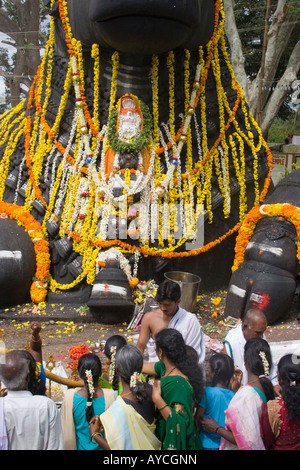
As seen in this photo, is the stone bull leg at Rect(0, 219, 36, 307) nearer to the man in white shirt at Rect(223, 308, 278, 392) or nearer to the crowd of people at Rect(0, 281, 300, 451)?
the man in white shirt at Rect(223, 308, 278, 392)

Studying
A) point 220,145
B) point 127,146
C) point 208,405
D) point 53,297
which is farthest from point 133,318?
point 208,405

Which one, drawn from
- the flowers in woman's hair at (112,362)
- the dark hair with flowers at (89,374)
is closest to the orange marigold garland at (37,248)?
the flowers in woman's hair at (112,362)

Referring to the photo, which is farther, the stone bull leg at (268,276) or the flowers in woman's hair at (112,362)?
the stone bull leg at (268,276)

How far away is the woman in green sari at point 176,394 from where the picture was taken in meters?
2.91

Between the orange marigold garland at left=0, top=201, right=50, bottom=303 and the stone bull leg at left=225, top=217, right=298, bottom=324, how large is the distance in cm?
190

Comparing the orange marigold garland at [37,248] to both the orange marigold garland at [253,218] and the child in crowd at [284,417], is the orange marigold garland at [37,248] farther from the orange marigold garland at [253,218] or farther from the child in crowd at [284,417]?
the child in crowd at [284,417]

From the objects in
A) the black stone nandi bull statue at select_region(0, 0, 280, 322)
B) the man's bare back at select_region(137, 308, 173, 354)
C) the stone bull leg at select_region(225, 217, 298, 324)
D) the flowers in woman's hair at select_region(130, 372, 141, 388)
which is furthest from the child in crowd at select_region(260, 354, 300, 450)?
the black stone nandi bull statue at select_region(0, 0, 280, 322)

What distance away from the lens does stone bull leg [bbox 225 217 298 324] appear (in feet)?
19.0

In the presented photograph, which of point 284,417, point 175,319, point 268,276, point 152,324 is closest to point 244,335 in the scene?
point 175,319

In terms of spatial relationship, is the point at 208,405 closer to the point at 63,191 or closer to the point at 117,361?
the point at 117,361

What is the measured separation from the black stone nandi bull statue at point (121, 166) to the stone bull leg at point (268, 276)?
63cm

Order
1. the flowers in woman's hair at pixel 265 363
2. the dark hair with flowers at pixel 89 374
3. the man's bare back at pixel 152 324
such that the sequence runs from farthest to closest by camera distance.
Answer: the man's bare back at pixel 152 324, the flowers in woman's hair at pixel 265 363, the dark hair with flowers at pixel 89 374

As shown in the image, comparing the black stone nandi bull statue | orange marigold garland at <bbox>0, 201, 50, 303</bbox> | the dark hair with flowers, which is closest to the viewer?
the dark hair with flowers

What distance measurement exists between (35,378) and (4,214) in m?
3.58
